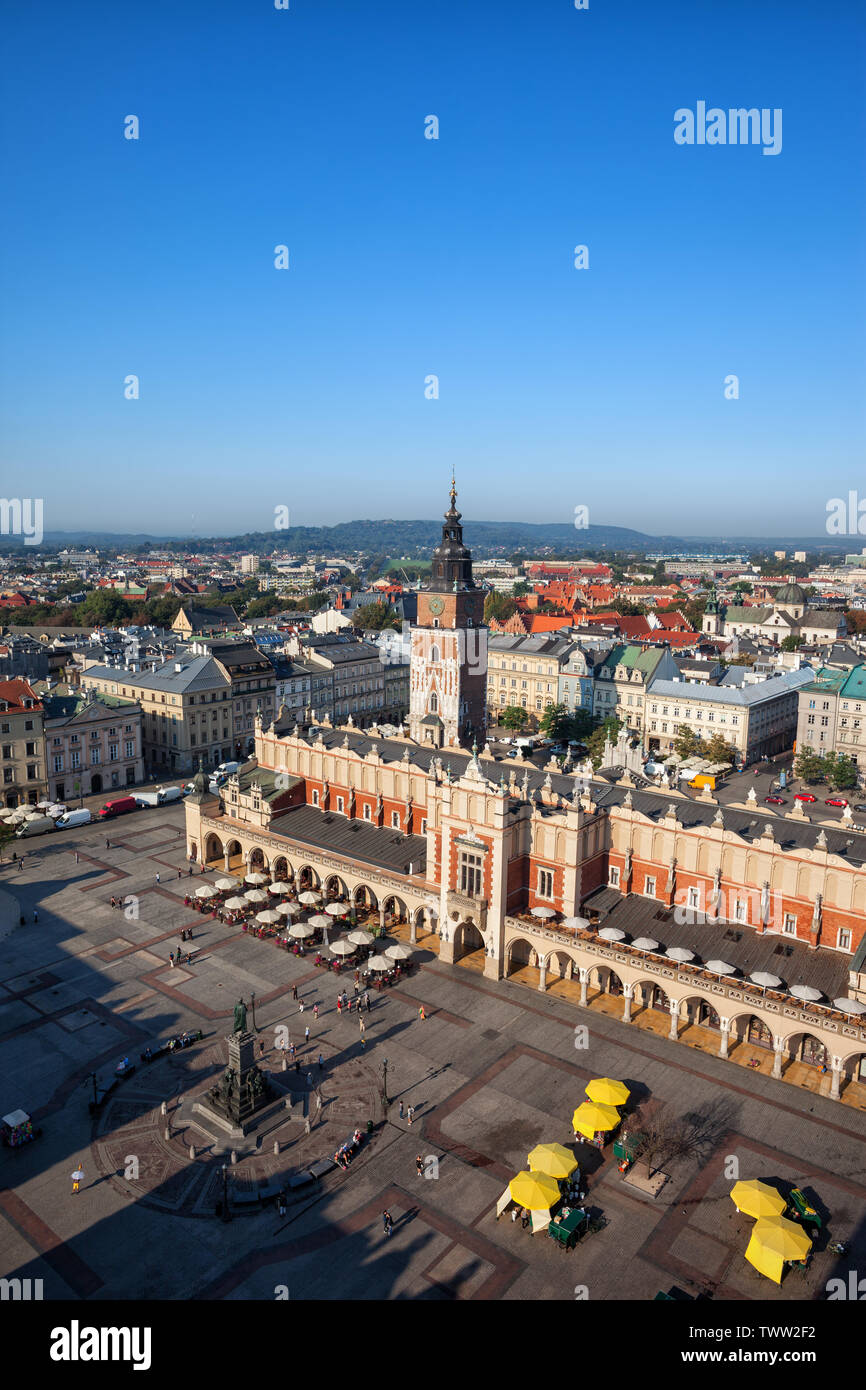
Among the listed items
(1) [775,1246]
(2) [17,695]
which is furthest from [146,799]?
(1) [775,1246]

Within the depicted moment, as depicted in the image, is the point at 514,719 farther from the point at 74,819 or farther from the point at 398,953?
the point at 398,953

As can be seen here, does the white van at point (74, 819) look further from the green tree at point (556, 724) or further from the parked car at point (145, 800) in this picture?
the green tree at point (556, 724)

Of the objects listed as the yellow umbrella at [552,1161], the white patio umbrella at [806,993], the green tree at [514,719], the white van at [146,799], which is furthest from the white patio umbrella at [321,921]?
the green tree at [514,719]

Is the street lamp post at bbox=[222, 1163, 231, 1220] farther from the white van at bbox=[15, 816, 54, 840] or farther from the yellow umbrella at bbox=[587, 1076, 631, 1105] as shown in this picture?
the white van at bbox=[15, 816, 54, 840]

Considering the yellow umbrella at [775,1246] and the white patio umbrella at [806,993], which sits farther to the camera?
the white patio umbrella at [806,993]

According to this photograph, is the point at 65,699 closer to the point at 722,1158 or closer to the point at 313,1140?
the point at 313,1140

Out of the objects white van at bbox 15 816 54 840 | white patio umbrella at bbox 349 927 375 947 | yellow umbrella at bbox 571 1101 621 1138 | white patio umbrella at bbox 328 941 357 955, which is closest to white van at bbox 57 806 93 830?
white van at bbox 15 816 54 840

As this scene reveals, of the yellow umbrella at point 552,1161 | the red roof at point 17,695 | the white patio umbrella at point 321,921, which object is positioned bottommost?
the yellow umbrella at point 552,1161
